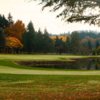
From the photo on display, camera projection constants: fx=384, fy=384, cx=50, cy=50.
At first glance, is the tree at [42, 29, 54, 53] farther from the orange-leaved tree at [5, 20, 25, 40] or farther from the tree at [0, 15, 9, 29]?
the tree at [0, 15, 9, 29]

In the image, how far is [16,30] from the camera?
132 m

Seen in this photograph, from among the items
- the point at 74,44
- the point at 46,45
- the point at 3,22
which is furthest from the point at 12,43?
the point at 74,44

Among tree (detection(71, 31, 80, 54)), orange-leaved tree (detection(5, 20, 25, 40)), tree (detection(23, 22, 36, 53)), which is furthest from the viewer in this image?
tree (detection(71, 31, 80, 54))

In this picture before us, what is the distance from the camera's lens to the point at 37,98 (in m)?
16.2

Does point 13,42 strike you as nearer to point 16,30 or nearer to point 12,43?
point 12,43

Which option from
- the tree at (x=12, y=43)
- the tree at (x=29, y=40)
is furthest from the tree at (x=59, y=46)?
the tree at (x=12, y=43)

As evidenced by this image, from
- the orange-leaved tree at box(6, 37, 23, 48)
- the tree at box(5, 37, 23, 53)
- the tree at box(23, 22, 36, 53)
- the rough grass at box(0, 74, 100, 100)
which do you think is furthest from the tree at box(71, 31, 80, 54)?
the rough grass at box(0, 74, 100, 100)

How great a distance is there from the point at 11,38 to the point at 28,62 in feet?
186

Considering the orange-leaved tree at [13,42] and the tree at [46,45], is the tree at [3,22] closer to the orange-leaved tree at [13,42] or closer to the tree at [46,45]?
the orange-leaved tree at [13,42]

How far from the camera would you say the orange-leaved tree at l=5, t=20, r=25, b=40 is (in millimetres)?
129012

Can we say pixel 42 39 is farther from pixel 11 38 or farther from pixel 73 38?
pixel 73 38

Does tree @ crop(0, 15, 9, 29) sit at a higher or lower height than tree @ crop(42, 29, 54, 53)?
higher

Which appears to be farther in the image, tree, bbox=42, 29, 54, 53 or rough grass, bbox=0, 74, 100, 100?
tree, bbox=42, 29, 54, 53

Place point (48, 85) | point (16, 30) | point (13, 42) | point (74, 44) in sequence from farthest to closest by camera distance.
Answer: point (74, 44)
point (16, 30)
point (13, 42)
point (48, 85)
